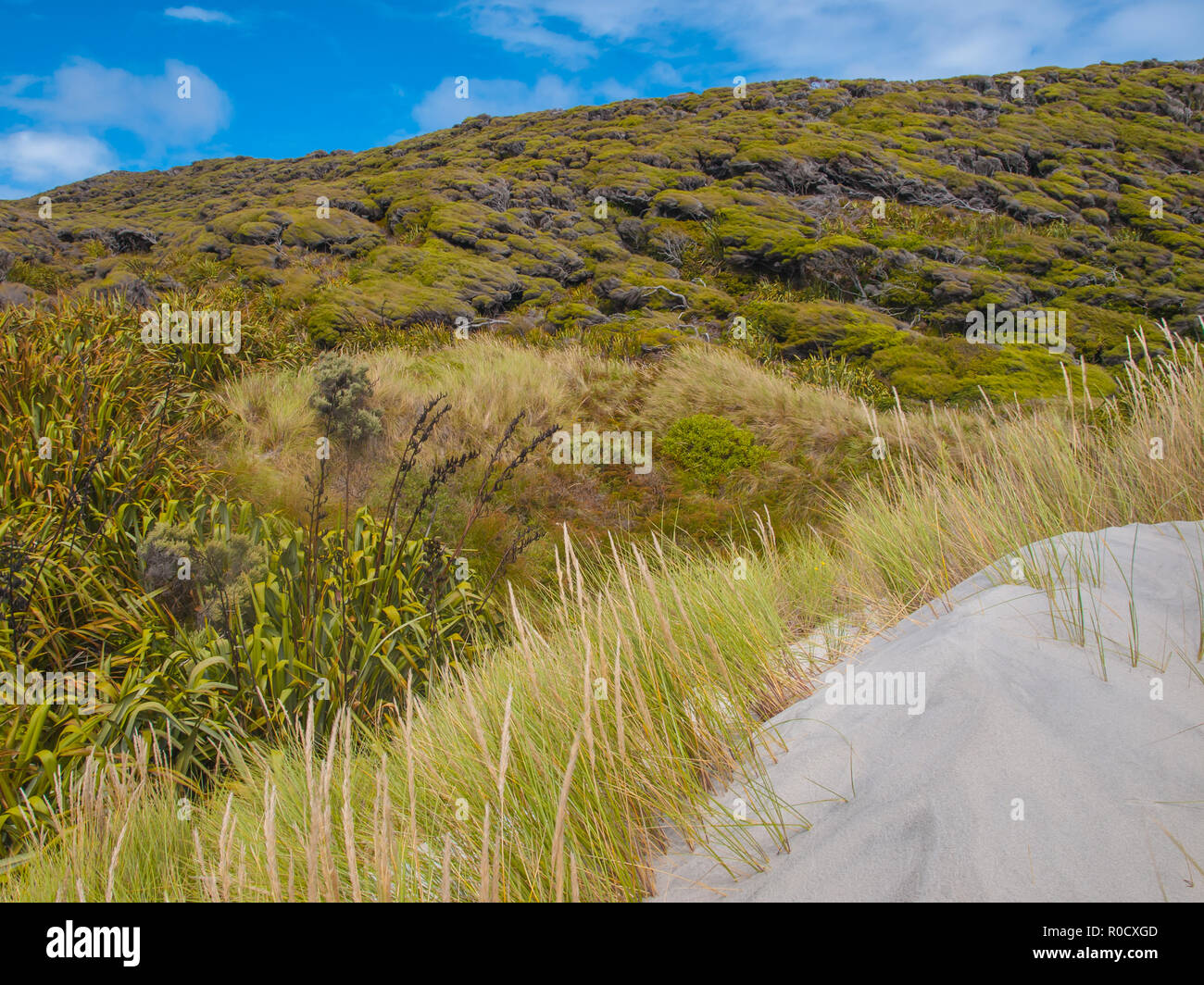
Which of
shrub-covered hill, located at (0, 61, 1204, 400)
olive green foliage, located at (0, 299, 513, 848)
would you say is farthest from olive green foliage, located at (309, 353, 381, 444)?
shrub-covered hill, located at (0, 61, 1204, 400)

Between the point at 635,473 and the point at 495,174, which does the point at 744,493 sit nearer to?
the point at 635,473

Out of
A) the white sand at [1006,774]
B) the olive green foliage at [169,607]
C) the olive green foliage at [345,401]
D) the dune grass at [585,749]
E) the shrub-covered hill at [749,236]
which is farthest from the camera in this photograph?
the shrub-covered hill at [749,236]

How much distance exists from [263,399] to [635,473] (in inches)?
204

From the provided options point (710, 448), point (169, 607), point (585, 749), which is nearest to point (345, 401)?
point (169, 607)

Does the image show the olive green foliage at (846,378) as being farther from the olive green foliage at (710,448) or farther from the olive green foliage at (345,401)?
the olive green foliage at (345,401)

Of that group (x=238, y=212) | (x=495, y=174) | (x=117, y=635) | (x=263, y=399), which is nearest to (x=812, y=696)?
(x=117, y=635)

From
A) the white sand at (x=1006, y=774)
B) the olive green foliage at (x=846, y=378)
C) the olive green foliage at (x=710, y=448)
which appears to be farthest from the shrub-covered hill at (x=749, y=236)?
the white sand at (x=1006, y=774)

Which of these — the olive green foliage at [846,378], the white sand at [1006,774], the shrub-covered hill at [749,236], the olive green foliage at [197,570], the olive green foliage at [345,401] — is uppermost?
the shrub-covered hill at [749,236]

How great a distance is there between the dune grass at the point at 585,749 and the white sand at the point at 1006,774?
0.46 ft

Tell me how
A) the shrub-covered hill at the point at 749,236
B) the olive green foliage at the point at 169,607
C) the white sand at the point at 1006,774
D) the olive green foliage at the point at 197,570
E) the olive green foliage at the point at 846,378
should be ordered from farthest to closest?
the shrub-covered hill at the point at 749,236 < the olive green foliage at the point at 846,378 < the olive green foliage at the point at 197,570 < the olive green foliage at the point at 169,607 < the white sand at the point at 1006,774

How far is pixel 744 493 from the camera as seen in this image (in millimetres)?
7727

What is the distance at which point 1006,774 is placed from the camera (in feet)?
5.72

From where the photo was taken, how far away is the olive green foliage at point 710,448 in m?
8.16

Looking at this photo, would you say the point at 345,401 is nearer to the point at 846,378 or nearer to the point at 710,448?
the point at 710,448
